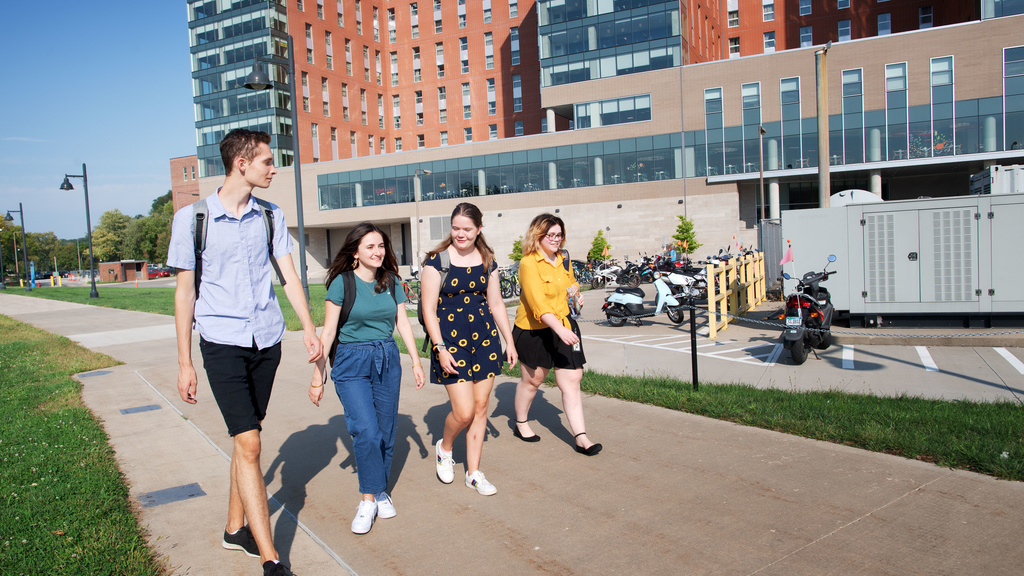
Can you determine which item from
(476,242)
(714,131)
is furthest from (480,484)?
(714,131)

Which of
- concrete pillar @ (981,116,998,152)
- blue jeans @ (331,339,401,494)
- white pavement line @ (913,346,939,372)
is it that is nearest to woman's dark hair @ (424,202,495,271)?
blue jeans @ (331,339,401,494)

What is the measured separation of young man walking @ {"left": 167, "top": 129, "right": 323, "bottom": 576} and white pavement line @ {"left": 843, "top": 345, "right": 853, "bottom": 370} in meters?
7.71

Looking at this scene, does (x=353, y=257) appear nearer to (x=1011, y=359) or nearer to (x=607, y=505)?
(x=607, y=505)

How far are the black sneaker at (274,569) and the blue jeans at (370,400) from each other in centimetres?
81

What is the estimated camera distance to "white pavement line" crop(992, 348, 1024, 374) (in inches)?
316

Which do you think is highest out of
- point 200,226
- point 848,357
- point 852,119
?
point 852,119

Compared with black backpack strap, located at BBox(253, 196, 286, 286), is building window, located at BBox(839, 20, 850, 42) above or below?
above

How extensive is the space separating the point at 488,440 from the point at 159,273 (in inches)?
3429

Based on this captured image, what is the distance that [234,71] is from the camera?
61.7 meters

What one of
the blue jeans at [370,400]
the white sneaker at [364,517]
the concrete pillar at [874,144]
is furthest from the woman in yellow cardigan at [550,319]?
the concrete pillar at [874,144]

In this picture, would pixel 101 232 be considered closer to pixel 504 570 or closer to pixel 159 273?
pixel 159 273

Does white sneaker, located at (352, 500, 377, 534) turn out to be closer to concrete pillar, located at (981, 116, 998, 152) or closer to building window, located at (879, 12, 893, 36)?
concrete pillar, located at (981, 116, 998, 152)

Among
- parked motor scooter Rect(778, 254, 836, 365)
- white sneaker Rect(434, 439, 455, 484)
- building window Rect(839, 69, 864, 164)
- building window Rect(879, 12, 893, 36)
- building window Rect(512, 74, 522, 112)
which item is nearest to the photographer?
white sneaker Rect(434, 439, 455, 484)

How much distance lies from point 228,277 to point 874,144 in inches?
1848
